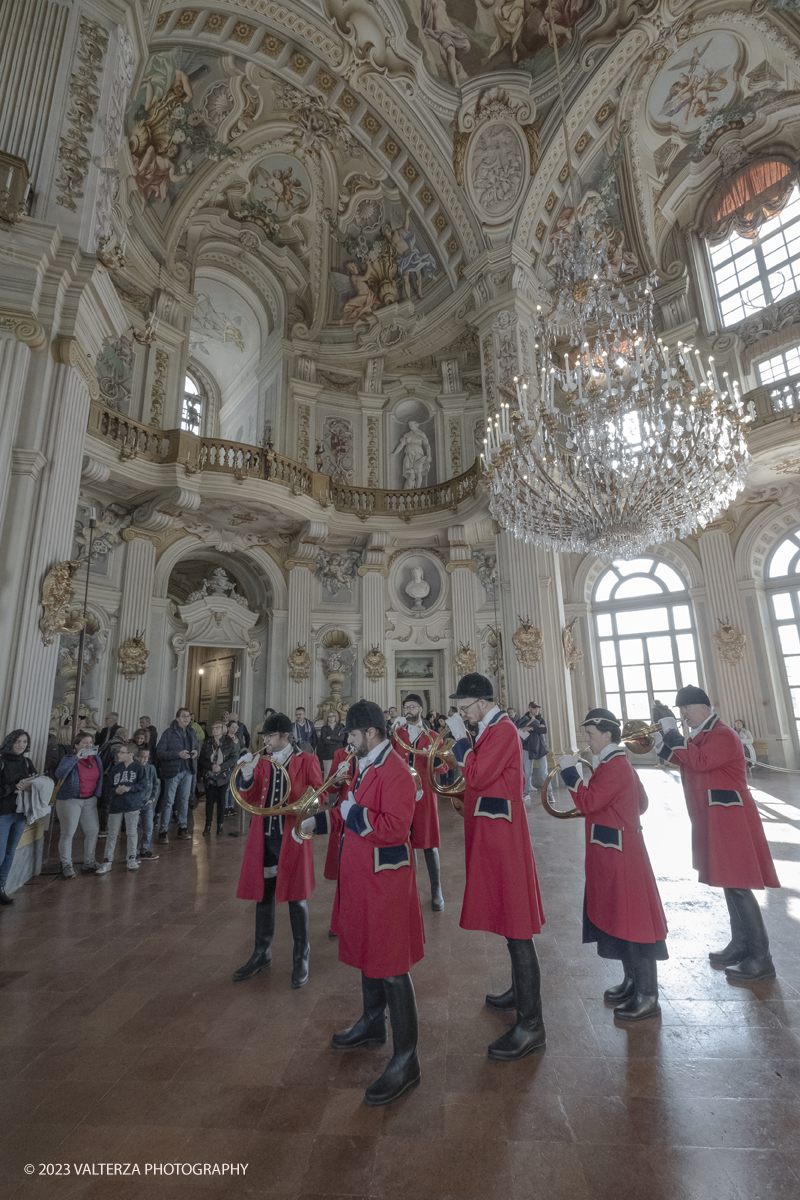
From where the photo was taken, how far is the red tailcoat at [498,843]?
2.96m

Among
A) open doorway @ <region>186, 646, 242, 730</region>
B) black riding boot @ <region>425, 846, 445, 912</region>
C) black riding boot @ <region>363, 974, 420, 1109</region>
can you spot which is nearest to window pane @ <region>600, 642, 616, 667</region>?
open doorway @ <region>186, 646, 242, 730</region>

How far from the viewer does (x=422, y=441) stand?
52.3ft

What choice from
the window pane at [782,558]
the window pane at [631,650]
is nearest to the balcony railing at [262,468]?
the window pane at [631,650]

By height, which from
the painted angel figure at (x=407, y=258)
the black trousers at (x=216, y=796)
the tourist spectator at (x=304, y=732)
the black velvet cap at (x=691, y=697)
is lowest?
the black trousers at (x=216, y=796)

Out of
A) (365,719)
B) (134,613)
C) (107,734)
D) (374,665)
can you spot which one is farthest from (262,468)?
(365,719)

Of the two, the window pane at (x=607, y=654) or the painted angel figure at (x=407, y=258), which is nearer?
the painted angel figure at (x=407, y=258)

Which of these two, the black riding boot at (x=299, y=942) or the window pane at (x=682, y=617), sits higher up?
the window pane at (x=682, y=617)

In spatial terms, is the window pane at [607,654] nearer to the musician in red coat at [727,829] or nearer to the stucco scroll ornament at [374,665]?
the stucco scroll ornament at [374,665]

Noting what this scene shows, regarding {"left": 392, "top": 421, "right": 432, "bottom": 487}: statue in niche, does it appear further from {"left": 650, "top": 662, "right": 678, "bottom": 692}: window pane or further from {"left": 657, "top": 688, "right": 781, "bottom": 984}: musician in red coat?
{"left": 657, "top": 688, "right": 781, "bottom": 984}: musician in red coat

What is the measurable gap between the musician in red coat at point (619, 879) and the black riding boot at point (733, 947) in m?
0.83

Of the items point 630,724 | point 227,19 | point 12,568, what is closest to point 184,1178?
point 630,724

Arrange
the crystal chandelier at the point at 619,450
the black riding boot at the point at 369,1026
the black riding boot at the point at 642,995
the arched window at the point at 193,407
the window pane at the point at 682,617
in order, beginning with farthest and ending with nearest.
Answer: the arched window at the point at 193,407 < the window pane at the point at 682,617 < the crystal chandelier at the point at 619,450 < the black riding boot at the point at 642,995 < the black riding boot at the point at 369,1026

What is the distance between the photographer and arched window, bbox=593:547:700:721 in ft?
50.0

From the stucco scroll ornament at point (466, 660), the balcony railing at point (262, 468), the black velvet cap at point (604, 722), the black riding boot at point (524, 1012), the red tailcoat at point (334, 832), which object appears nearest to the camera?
the black riding boot at point (524, 1012)
